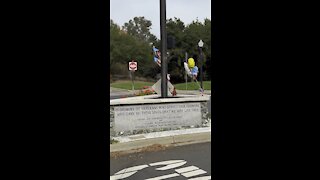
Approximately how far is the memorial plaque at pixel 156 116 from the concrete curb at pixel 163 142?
787 mm

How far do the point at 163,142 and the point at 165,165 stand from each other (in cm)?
162

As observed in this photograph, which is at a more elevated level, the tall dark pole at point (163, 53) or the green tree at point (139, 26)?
the green tree at point (139, 26)

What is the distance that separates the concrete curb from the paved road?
32cm

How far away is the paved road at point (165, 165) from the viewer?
432 centimetres

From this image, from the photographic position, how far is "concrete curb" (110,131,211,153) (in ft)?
19.9

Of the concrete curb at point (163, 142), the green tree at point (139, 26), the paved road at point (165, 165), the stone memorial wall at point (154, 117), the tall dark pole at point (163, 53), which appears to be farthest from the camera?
the green tree at point (139, 26)

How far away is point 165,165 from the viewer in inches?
192

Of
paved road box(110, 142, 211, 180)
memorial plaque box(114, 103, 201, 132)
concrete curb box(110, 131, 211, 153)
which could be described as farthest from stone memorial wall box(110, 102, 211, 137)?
paved road box(110, 142, 211, 180)

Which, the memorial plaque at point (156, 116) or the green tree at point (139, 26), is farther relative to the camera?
the green tree at point (139, 26)

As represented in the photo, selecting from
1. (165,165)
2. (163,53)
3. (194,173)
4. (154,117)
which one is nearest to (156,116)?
(154,117)

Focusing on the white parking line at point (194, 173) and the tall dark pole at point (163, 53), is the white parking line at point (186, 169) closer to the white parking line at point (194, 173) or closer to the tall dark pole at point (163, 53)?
the white parking line at point (194, 173)

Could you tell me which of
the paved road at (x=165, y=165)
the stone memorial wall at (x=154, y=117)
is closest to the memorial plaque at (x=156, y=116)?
the stone memorial wall at (x=154, y=117)

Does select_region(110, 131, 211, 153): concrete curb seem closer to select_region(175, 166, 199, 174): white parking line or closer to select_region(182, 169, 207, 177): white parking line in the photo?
select_region(175, 166, 199, 174): white parking line
